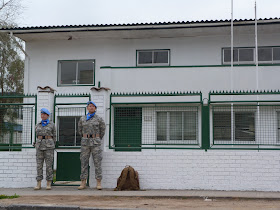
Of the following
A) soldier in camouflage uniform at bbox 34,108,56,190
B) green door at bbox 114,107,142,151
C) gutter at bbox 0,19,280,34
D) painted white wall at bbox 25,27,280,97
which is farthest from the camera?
gutter at bbox 0,19,280,34

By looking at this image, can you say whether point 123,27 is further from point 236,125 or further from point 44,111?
point 236,125

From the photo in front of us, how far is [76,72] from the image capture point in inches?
711

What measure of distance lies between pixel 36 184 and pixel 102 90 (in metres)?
3.03

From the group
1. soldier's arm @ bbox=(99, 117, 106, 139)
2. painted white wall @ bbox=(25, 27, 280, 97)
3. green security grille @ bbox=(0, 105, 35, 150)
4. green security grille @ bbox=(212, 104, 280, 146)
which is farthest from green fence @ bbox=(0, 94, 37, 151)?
painted white wall @ bbox=(25, 27, 280, 97)

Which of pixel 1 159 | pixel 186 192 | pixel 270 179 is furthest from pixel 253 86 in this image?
pixel 1 159

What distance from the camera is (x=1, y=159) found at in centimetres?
1137

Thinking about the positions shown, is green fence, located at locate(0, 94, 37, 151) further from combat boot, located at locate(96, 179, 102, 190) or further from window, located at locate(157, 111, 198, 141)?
window, located at locate(157, 111, 198, 141)

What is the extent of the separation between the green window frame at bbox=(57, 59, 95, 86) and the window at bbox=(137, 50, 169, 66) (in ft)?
6.62

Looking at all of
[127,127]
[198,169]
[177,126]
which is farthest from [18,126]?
[198,169]

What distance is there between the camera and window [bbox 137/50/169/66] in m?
17.6

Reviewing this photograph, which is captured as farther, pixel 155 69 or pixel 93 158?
pixel 155 69

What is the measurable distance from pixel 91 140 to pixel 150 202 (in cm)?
251

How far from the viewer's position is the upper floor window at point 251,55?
1691 centimetres

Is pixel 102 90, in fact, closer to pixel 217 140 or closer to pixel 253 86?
pixel 217 140
